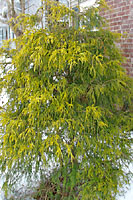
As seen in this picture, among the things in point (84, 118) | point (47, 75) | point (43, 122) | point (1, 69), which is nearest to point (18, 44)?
point (1, 69)

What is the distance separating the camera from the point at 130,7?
3.81 meters

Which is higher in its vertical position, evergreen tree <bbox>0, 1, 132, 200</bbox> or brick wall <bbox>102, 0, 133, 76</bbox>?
brick wall <bbox>102, 0, 133, 76</bbox>

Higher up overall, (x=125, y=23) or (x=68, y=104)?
(x=125, y=23)

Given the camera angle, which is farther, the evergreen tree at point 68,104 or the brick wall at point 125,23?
the brick wall at point 125,23

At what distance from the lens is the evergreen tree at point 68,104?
1.57 metres

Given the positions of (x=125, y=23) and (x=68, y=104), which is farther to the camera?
(x=125, y=23)

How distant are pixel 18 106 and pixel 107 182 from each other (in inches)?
38.9

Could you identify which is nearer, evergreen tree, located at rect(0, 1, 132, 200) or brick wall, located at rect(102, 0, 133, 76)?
evergreen tree, located at rect(0, 1, 132, 200)

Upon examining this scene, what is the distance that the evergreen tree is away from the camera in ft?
5.14

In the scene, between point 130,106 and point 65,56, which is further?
point 130,106

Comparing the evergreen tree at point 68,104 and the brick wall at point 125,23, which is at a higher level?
the brick wall at point 125,23

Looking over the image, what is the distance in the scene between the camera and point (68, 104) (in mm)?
1575

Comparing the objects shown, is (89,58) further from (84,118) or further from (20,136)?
(20,136)

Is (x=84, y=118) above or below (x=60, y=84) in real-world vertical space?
below
